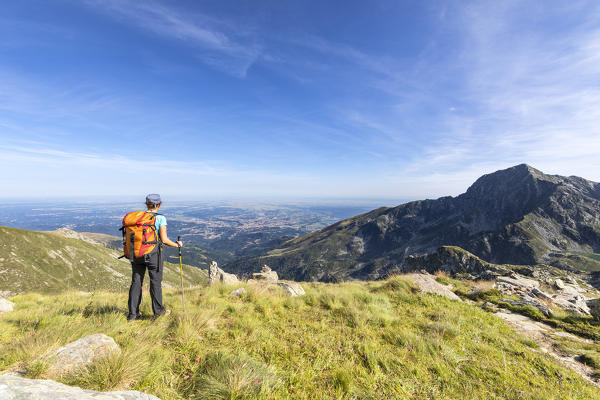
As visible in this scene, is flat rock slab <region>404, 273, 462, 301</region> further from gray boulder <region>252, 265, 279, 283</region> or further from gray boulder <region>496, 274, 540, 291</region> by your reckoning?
gray boulder <region>252, 265, 279, 283</region>

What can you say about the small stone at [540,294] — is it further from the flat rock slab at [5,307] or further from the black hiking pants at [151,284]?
the flat rock slab at [5,307]

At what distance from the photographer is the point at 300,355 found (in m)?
4.96

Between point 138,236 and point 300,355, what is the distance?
5478 millimetres

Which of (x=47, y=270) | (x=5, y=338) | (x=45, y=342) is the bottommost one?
(x=47, y=270)

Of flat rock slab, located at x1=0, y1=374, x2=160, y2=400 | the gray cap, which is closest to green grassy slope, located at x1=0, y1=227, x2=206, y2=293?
the gray cap

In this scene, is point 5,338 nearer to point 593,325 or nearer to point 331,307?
point 331,307

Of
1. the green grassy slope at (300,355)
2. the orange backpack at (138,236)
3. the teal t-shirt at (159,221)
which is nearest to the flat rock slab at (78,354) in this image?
the green grassy slope at (300,355)

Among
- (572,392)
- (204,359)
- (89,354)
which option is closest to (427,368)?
(572,392)

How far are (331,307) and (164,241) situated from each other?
611cm

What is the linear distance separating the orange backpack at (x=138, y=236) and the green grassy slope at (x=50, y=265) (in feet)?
292

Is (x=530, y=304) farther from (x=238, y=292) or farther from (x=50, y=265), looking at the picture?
(x=50, y=265)

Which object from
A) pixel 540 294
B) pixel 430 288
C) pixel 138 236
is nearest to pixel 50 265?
pixel 138 236

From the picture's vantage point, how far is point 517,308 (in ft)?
32.4

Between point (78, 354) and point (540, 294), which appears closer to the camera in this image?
point (78, 354)
